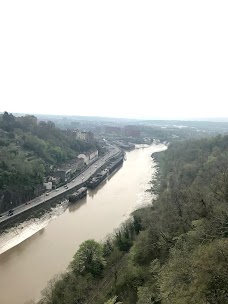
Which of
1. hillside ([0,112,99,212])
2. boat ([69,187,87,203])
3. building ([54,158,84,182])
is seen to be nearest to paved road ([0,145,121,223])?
hillside ([0,112,99,212])

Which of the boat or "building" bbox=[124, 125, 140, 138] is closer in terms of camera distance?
the boat

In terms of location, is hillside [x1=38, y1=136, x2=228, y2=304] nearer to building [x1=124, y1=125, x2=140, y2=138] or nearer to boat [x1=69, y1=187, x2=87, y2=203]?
boat [x1=69, y1=187, x2=87, y2=203]

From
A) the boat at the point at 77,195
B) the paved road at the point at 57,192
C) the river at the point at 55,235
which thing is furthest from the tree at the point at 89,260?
the boat at the point at 77,195

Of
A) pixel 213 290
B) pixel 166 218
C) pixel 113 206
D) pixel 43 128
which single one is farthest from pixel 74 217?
pixel 43 128

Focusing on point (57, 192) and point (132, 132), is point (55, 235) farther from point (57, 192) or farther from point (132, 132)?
point (132, 132)

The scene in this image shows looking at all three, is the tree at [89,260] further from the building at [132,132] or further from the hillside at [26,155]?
the building at [132,132]

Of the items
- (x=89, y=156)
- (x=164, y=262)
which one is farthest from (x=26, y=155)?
(x=164, y=262)

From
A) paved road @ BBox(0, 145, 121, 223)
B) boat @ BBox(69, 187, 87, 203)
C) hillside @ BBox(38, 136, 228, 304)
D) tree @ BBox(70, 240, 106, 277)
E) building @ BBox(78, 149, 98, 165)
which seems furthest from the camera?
building @ BBox(78, 149, 98, 165)
